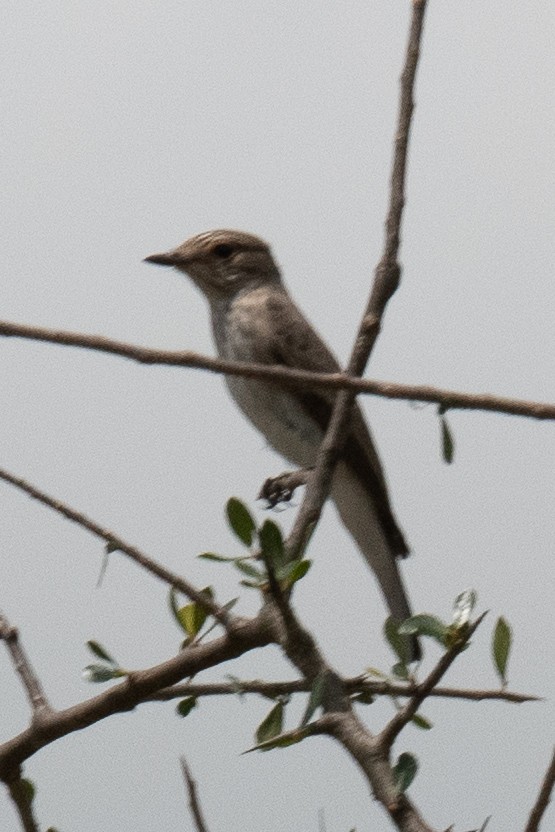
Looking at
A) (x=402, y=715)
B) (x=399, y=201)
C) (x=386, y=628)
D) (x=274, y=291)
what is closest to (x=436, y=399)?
(x=402, y=715)

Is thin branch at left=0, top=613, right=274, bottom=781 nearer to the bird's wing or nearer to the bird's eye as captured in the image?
the bird's wing

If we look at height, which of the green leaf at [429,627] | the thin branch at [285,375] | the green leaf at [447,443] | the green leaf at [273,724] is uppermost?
the thin branch at [285,375]

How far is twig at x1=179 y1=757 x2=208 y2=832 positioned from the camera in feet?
7.83

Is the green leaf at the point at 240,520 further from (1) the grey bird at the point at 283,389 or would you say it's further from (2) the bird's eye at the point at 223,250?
(2) the bird's eye at the point at 223,250

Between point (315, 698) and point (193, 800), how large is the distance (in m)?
0.36

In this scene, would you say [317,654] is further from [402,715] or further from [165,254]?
[165,254]

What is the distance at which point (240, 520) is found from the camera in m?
3.00

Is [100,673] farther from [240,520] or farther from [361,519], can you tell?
[361,519]

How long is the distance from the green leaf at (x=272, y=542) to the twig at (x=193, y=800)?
1.39ft

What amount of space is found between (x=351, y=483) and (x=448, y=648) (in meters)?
4.54

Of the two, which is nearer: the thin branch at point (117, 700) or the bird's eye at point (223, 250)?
the thin branch at point (117, 700)

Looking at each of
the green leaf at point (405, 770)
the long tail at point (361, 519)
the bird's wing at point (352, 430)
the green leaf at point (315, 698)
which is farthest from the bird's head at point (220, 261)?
the green leaf at point (405, 770)

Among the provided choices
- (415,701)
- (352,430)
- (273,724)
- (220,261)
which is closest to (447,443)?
(415,701)

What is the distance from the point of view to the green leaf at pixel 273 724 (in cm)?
320
